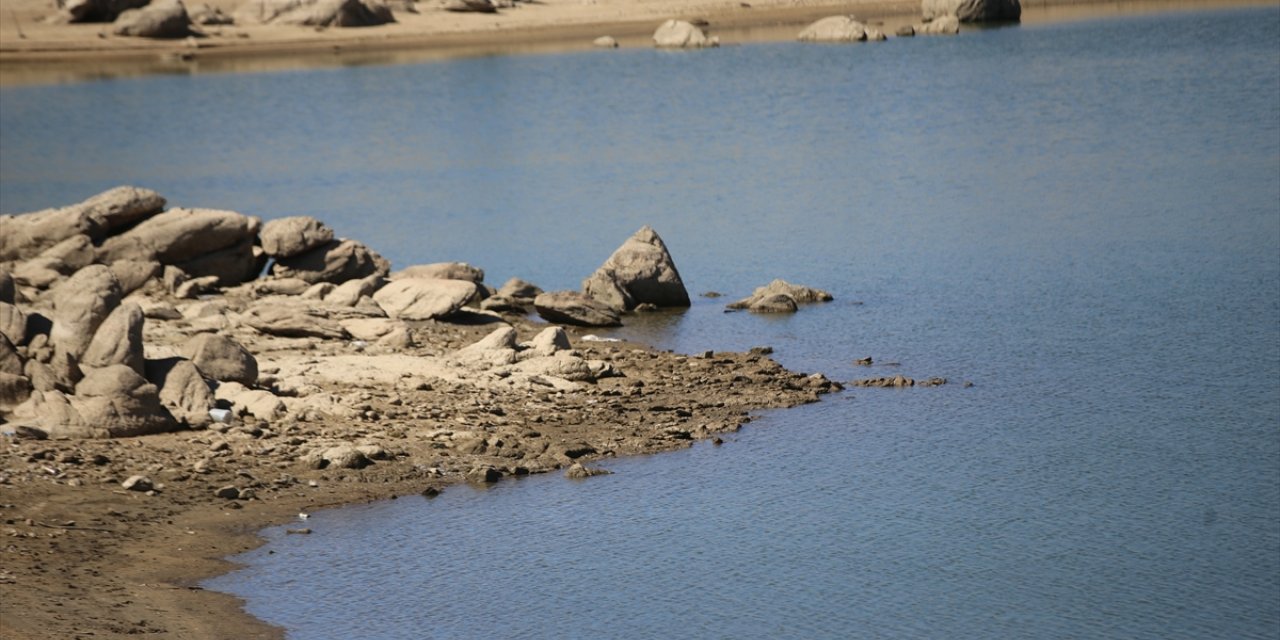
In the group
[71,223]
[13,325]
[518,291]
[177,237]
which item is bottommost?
[518,291]

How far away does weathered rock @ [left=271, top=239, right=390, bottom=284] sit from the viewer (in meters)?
26.3

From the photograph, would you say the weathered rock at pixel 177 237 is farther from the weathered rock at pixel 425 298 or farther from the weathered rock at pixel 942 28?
the weathered rock at pixel 942 28

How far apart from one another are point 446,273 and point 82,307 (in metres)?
8.20

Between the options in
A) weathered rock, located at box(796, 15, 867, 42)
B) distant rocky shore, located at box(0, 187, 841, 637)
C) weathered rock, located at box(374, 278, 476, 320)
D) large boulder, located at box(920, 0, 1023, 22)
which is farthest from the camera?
large boulder, located at box(920, 0, 1023, 22)

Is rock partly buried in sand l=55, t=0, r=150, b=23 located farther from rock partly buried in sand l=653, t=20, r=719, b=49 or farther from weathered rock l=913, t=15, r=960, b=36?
weathered rock l=913, t=15, r=960, b=36

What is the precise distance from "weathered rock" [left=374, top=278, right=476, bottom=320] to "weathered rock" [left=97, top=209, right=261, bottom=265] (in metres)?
3.21

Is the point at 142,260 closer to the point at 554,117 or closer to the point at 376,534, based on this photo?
the point at 376,534

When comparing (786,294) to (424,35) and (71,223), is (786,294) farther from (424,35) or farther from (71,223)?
(424,35)

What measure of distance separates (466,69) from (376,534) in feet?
175

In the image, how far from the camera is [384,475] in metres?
17.5

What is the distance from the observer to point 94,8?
76.7m

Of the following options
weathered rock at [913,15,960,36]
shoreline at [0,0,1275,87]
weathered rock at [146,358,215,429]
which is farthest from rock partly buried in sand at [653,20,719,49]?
weathered rock at [146,358,215,429]

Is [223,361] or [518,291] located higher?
[223,361]

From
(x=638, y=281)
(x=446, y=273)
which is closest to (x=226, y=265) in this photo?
(x=446, y=273)
